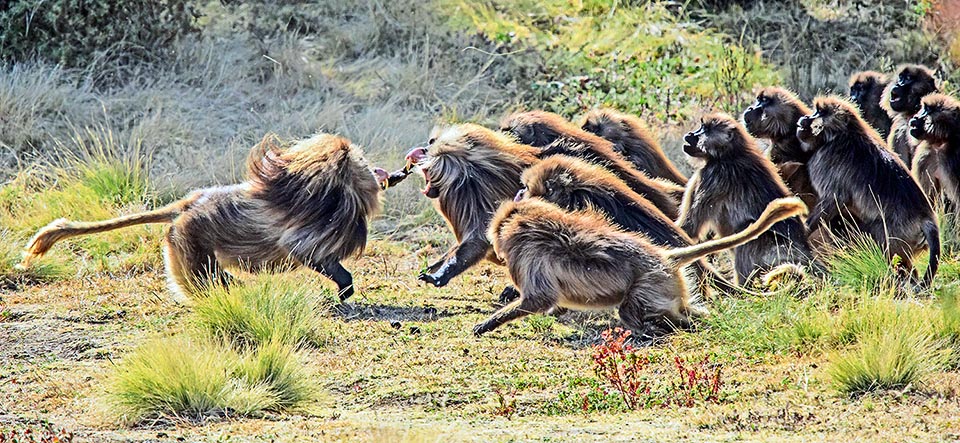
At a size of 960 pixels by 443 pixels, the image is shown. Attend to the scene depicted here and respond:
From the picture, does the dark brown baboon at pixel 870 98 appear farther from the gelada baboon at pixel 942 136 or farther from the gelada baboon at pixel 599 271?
the gelada baboon at pixel 599 271

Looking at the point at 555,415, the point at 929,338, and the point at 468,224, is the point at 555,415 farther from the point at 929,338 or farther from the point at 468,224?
the point at 468,224

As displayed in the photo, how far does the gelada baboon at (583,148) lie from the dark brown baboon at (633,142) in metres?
0.23

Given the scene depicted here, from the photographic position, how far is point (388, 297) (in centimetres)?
798

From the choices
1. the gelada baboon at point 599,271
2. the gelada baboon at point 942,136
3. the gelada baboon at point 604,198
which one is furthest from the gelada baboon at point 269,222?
the gelada baboon at point 942,136

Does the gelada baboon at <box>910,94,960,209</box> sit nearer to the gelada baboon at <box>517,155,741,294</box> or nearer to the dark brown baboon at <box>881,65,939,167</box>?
the dark brown baboon at <box>881,65,939,167</box>

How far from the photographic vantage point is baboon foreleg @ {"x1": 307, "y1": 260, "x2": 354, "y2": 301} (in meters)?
7.52

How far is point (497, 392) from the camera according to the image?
5.68m

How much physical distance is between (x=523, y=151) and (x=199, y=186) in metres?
3.23

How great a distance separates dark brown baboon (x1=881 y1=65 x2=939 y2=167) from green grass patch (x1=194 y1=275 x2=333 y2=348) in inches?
164

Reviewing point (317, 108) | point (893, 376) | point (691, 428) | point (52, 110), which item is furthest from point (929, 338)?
point (52, 110)

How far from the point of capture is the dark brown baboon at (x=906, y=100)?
28.2ft

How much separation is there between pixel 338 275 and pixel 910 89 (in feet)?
12.9

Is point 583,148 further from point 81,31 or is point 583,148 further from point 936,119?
point 81,31

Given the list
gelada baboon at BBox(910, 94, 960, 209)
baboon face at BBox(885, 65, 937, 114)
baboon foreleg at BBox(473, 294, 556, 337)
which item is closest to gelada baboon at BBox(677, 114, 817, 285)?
gelada baboon at BBox(910, 94, 960, 209)
